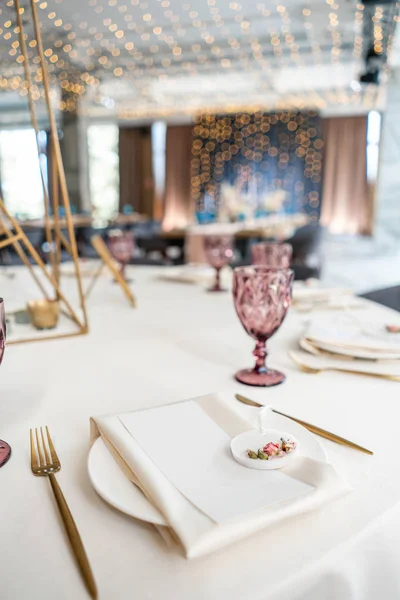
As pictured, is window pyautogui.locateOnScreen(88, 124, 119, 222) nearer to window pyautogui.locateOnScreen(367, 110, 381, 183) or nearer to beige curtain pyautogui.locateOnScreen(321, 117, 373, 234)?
beige curtain pyautogui.locateOnScreen(321, 117, 373, 234)

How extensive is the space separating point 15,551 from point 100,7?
17.3 ft

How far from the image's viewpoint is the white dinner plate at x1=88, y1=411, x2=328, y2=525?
479 mm

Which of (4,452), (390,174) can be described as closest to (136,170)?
(390,174)

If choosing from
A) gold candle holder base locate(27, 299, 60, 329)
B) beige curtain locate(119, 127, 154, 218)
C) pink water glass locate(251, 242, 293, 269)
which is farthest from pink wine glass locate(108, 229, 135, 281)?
beige curtain locate(119, 127, 154, 218)

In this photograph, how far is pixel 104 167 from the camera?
12.7m

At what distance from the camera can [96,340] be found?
3.69ft

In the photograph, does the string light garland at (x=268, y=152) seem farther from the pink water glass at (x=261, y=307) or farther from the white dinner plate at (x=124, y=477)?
the white dinner plate at (x=124, y=477)

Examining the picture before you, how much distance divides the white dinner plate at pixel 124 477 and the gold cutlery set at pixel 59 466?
0.04 metres

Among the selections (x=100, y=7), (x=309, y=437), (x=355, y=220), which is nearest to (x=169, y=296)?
(x=309, y=437)

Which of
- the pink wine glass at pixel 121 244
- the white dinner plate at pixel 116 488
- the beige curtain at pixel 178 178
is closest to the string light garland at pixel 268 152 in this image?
the beige curtain at pixel 178 178

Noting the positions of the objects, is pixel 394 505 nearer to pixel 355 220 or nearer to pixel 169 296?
pixel 169 296

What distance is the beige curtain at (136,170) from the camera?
486 inches

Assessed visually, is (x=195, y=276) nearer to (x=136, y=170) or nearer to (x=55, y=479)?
(x=55, y=479)

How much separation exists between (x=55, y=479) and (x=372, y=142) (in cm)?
1176
